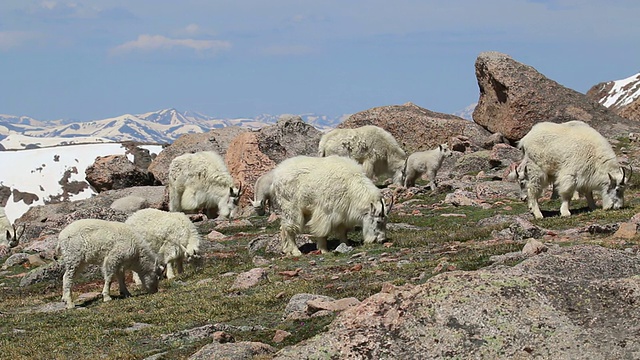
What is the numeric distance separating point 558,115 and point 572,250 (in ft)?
103


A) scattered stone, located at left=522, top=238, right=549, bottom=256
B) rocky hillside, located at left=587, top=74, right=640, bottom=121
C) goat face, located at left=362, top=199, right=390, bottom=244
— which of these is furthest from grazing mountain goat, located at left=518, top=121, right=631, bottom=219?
rocky hillside, located at left=587, top=74, right=640, bottom=121

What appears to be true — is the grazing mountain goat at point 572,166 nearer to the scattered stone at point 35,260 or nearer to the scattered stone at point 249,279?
the scattered stone at point 249,279

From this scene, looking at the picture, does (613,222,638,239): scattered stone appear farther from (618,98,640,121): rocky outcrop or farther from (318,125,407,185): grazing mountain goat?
(618,98,640,121): rocky outcrop

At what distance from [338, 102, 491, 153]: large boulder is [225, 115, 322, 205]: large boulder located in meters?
4.86

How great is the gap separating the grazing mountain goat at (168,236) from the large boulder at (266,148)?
1307cm

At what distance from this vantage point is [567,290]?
813cm

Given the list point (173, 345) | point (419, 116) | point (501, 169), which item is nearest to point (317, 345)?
point (173, 345)

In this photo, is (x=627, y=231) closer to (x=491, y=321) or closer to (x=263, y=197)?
(x=491, y=321)

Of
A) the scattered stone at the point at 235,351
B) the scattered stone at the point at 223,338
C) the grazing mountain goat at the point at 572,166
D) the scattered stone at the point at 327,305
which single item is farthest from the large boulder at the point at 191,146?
the scattered stone at the point at 235,351

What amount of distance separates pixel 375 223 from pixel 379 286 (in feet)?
19.5

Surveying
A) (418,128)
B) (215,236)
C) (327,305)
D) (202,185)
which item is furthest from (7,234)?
(327,305)

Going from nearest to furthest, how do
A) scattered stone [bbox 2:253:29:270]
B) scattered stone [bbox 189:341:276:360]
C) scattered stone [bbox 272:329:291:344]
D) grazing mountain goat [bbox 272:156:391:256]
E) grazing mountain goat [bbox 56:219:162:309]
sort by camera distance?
1. scattered stone [bbox 189:341:276:360]
2. scattered stone [bbox 272:329:291:344]
3. grazing mountain goat [bbox 56:219:162:309]
4. grazing mountain goat [bbox 272:156:391:256]
5. scattered stone [bbox 2:253:29:270]

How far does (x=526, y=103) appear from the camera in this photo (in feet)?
138

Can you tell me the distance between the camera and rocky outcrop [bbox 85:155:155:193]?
4316 cm
